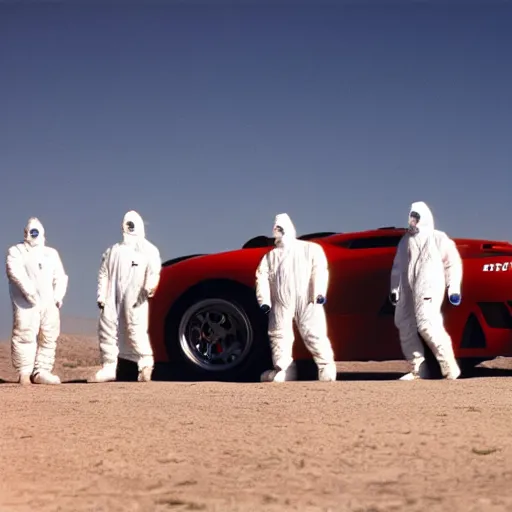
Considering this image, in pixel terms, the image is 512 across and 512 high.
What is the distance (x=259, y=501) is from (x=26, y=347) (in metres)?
7.27

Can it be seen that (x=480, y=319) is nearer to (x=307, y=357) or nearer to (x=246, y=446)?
(x=307, y=357)

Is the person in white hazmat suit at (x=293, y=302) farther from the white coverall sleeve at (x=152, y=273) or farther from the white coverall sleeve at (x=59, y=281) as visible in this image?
the white coverall sleeve at (x=59, y=281)

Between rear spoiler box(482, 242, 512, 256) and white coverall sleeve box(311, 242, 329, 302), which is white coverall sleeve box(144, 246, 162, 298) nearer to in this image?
white coverall sleeve box(311, 242, 329, 302)

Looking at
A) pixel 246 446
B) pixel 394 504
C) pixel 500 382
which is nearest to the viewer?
pixel 394 504

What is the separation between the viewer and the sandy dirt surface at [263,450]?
4.38m

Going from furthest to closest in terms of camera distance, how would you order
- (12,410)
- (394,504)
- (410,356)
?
(410,356), (12,410), (394,504)

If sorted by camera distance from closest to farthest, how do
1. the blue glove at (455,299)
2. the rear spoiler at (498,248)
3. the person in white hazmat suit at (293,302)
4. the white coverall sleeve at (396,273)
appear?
the rear spoiler at (498,248) → the blue glove at (455,299) → the white coverall sleeve at (396,273) → the person in white hazmat suit at (293,302)

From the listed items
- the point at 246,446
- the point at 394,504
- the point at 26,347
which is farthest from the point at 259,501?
the point at 26,347

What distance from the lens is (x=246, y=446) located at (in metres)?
5.64

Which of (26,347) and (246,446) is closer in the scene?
(246,446)

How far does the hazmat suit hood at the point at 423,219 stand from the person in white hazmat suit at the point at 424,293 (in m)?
0.04

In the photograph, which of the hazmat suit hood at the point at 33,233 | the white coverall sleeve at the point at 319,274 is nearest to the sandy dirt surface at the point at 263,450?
the white coverall sleeve at the point at 319,274

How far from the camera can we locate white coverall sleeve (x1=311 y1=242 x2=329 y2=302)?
10289mm

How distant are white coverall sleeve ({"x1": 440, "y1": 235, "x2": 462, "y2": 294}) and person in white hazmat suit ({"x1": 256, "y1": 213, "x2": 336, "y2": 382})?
3.83 ft
